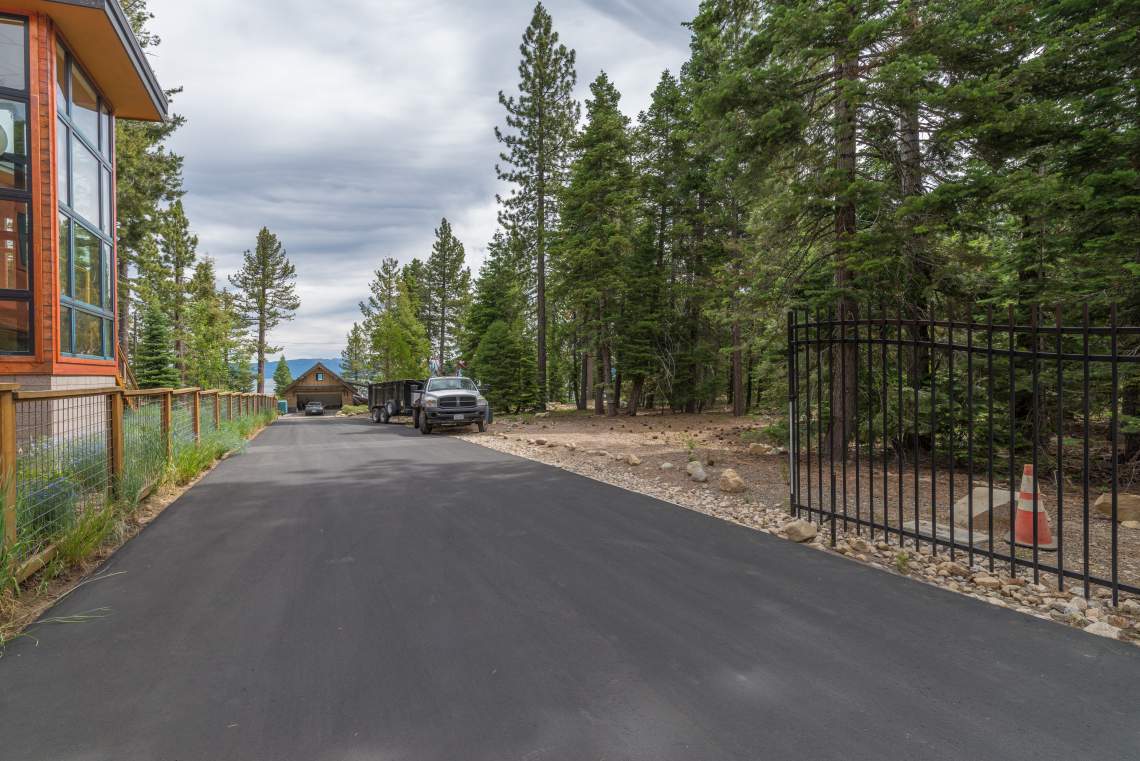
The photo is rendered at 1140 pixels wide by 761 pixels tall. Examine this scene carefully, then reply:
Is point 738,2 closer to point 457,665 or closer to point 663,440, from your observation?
point 663,440

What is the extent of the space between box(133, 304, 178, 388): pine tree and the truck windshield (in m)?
12.4

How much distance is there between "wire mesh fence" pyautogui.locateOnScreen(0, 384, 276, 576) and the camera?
3.57 m

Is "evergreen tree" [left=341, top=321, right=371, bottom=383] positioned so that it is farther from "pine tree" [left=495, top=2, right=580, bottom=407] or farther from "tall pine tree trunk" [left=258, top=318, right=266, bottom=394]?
"pine tree" [left=495, top=2, right=580, bottom=407]

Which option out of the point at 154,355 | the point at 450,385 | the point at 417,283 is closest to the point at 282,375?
the point at 417,283

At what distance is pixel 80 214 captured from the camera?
8.73 metres

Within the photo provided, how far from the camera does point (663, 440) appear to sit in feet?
45.6

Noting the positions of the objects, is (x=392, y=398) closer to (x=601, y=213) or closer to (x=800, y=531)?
(x=601, y=213)

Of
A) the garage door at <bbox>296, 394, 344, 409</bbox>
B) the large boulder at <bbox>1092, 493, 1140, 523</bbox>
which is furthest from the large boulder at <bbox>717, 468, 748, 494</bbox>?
the garage door at <bbox>296, 394, 344, 409</bbox>

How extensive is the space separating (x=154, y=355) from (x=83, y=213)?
16.2 meters

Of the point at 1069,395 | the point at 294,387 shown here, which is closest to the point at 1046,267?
the point at 1069,395

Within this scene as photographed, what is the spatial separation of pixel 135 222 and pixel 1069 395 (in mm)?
28865

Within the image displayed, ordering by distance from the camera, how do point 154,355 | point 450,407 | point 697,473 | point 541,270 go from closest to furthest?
point 697,473
point 450,407
point 154,355
point 541,270

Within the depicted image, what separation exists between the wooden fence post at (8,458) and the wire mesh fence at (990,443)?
5.83m

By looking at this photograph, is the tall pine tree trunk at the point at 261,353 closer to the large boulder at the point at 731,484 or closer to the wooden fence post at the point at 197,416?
the wooden fence post at the point at 197,416
